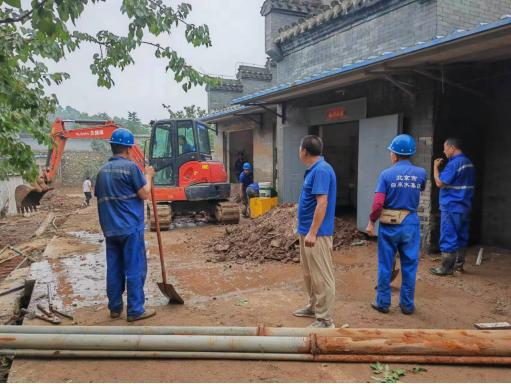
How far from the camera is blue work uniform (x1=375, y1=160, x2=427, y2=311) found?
4180 millimetres

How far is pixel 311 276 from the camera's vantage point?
390 cm

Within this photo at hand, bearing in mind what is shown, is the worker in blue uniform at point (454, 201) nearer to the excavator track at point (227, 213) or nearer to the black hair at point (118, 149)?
the black hair at point (118, 149)

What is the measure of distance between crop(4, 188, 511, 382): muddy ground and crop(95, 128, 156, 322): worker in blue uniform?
1.08 feet

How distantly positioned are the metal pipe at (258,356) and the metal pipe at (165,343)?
36 mm

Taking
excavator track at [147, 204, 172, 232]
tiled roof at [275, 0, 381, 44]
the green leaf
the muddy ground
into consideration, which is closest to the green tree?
the green leaf

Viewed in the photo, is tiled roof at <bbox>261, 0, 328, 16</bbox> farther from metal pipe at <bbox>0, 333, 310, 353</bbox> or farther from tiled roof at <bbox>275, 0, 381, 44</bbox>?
metal pipe at <bbox>0, 333, 310, 353</bbox>

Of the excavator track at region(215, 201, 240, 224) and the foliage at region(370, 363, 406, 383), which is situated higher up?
the excavator track at region(215, 201, 240, 224)

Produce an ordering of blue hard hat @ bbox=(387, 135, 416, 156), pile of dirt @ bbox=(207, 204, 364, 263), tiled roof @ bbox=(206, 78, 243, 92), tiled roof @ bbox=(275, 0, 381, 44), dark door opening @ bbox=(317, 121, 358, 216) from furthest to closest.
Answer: tiled roof @ bbox=(206, 78, 243, 92)
dark door opening @ bbox=(317, 121, 358, 216)
tiled roof @ bbox=(275, 0, 381, 44)
pile of dirt @ bbox=(207, 204, 364, 263)
blue hard hat @ bbox=(387, 135, 416, 156)

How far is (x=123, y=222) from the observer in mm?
4094

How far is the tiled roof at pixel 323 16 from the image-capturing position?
31.0ft

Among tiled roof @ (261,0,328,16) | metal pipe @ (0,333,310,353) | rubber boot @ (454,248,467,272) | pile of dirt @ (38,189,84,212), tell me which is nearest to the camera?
metal pipe @ (0,333,310,353)

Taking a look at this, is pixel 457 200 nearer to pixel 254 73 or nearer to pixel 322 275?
pixel 322 275

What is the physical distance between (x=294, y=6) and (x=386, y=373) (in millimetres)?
11996

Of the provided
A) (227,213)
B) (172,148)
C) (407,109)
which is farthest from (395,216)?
(172,148)
